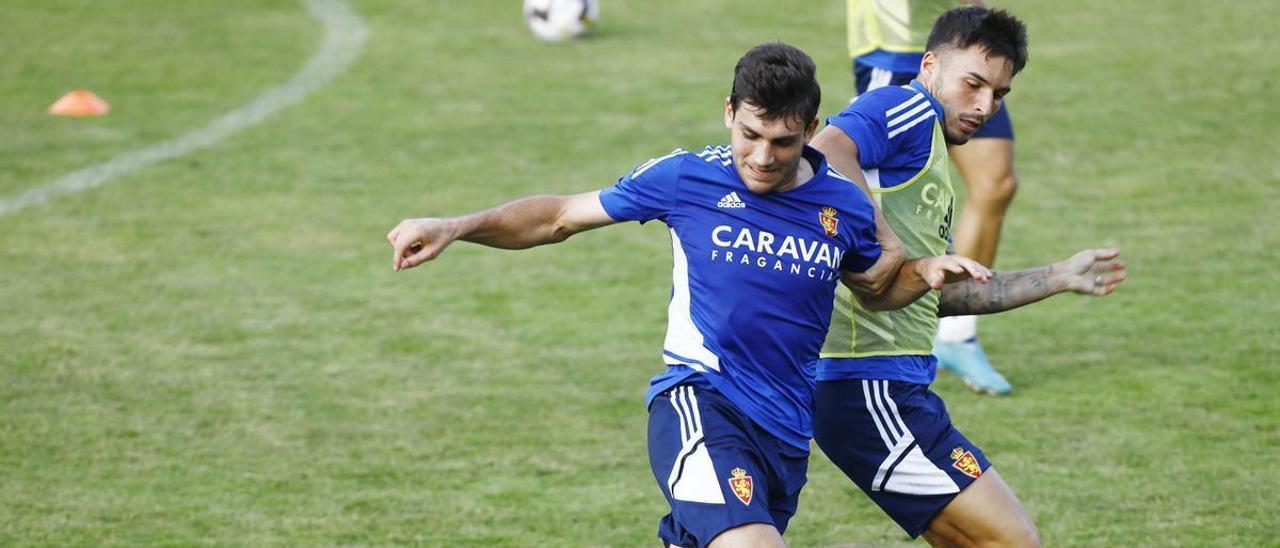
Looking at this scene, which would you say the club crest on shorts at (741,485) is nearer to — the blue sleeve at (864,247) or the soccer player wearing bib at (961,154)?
the blue sleeve at (864,247)

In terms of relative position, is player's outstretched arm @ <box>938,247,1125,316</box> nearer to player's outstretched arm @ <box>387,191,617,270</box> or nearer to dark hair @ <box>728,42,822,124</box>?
dark hair @ <box>728,42,822,124</box>

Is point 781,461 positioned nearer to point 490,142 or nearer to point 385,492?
point 385,492

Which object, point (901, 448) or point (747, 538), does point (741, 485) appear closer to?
point (747, 538)

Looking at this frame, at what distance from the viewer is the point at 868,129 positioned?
4.82 meters

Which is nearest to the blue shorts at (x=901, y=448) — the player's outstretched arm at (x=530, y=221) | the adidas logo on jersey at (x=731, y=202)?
the adidas logo on jersey at (x=731, y=202)

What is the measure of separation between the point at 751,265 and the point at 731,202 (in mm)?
182

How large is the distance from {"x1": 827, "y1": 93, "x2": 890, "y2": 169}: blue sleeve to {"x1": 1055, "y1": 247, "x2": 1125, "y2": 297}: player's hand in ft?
2.17

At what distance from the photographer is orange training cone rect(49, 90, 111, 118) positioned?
11.9 metres

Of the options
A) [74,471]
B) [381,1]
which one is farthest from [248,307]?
[381,1]

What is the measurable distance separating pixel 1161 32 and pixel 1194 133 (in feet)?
9.40

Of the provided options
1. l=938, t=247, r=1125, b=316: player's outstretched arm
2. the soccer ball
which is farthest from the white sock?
the soccer ball

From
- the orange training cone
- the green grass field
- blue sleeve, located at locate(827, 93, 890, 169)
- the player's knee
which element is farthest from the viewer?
the orange training cone

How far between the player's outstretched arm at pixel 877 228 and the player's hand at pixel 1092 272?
0.47 metres

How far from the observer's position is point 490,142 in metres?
11.4
